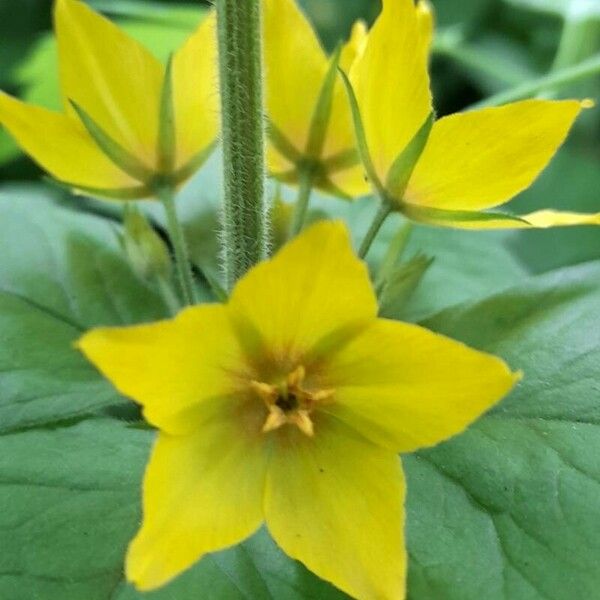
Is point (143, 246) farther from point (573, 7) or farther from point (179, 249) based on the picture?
point (573, 7)

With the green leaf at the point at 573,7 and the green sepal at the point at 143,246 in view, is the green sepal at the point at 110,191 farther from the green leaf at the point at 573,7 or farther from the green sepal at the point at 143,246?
the green leaf at the point at 573,7

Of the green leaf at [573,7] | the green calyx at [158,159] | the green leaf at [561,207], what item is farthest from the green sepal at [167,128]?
the green leaf at [561,207]

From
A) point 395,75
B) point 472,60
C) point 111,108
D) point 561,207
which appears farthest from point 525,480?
point 561,207

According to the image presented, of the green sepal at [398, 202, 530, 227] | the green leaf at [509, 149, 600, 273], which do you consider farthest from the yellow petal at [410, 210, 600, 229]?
the green leaf at [509, 149, 600, 273]

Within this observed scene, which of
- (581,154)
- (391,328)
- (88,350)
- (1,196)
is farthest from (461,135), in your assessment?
(581,154)

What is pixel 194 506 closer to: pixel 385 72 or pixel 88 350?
pixel 88 350

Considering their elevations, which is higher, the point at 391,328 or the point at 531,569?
the point at 391,328

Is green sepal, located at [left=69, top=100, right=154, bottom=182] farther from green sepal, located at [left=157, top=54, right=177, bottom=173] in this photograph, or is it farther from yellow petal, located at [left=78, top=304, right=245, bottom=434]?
yellow petal, located at [left=78, top=304, right=245, bottom=434]

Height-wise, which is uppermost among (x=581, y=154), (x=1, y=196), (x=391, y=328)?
(x=391, y=328)
